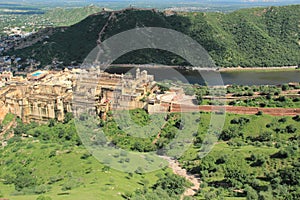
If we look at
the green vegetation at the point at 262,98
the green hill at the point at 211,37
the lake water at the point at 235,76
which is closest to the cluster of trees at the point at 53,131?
the green vegetation at the point at 262,98

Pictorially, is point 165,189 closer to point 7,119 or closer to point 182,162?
→ point 182,162

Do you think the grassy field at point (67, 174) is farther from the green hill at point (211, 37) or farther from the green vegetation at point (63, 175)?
the green hill at point (211, 37)

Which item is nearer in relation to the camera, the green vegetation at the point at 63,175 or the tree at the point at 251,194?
the green vegetation at the point at 63,175

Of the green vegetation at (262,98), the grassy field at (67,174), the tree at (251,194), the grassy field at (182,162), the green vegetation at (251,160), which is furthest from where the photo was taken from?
the green vegetation at (262,98)

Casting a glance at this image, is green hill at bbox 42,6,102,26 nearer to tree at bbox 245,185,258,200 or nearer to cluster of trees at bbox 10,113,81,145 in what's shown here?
cluster of trees at bbox 10,113,81,145

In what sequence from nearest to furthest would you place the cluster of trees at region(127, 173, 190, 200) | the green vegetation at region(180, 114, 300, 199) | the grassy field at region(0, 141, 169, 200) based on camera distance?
the grassy field at region(0, 141, 169, 200) < the cluster of trees at region(127, 173, 190, 200) < the green vegetation at region(180, 114, 300, 199)

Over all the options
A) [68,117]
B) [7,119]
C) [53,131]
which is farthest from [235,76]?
[7,119]

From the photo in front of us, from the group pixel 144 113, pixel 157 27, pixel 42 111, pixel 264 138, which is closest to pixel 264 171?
pixel 264 138

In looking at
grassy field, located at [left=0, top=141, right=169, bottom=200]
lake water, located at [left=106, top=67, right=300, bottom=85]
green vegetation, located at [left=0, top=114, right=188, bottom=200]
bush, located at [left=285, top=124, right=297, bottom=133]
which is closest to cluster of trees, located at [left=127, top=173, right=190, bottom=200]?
green vegetation, located at [left=0, top=114, right=188, bottom=200]
